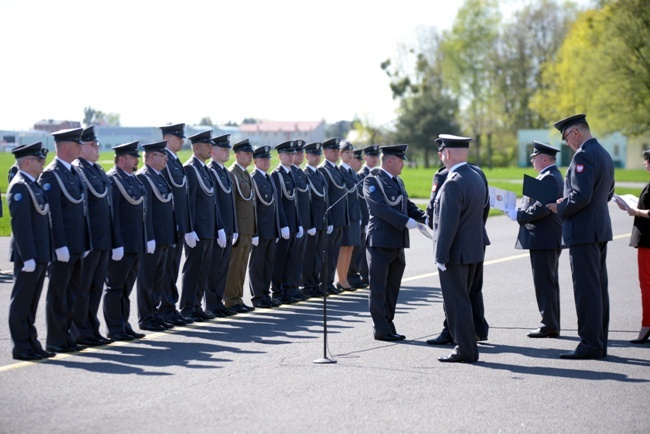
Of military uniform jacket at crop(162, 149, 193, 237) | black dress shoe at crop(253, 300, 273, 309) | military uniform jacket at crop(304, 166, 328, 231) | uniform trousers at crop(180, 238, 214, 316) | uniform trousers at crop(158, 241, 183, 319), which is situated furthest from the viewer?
military uniform jacket at crop(304, 166, 328, 231)

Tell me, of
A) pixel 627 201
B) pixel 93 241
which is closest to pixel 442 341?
pixel 627 201

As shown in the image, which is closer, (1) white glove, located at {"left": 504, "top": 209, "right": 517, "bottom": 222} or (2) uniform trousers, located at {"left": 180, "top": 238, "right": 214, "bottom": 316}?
(1) white glove, located at {"left": 504, "top": 209, "right": 517, "bottom": 222}

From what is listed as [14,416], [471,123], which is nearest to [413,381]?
[14,416]

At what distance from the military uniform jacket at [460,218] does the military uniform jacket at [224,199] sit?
3.66 m

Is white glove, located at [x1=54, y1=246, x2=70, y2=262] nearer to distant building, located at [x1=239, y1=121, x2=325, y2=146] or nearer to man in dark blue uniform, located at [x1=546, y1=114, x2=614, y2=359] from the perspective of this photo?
man in dark blue uniform, located at [x1=546, y1=114, x2=614, y2=359]

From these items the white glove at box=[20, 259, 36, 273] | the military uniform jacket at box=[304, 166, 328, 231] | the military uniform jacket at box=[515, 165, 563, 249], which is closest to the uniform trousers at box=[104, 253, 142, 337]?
the white glove at box=[20, 259, 36, 273]

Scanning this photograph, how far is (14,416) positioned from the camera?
284 inches

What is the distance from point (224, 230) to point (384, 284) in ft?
8.18

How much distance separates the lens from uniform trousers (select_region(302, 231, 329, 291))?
14539mm

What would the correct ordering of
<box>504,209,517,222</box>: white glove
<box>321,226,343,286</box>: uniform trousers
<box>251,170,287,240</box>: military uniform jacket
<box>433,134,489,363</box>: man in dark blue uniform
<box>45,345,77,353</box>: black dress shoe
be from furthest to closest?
1. <box>321,226,343,286</box>: uniform trousers
2. <box>251,170,287,240</box>: military uniform jacket
3. <box>504,209,517,222</box>: white glove
4. <box>45,345,77,353</box>: black dress shoe
5. <box>433,134,489,363</box>: man in dark blue uniform

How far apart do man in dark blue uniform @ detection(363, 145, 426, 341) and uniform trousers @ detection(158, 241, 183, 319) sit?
2.36m

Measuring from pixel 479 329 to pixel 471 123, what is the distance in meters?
79.2

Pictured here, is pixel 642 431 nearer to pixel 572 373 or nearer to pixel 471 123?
pixel 572 373

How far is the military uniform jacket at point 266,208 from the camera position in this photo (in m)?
13.5
